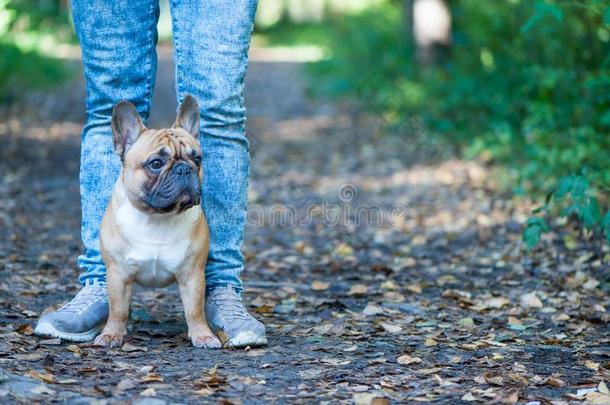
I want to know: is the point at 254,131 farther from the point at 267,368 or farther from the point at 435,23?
the point at 267,368

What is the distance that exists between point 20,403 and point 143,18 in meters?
1.67

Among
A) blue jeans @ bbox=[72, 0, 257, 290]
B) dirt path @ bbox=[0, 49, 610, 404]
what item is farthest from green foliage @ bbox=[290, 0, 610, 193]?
blue jeans @ bbox=[72, 0, 257, 290]

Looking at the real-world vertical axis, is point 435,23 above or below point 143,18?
above

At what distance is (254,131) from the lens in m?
12.3

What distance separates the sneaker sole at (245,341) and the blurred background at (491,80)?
1703 millimetres

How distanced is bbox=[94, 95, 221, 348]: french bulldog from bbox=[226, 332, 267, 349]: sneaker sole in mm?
59

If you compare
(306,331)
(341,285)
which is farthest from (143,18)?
(341,285)

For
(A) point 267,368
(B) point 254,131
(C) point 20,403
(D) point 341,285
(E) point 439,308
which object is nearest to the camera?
(C) point 20,403

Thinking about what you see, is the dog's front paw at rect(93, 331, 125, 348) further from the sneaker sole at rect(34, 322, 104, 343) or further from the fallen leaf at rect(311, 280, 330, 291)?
the fallen leaf at rect(311, 280, 330, 291)

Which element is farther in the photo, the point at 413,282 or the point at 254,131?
the point at 254,131

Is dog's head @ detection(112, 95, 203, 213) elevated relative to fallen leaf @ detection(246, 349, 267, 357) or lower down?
elevated

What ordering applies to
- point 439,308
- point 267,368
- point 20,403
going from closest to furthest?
point 20,403 → point 267,368 → point 439,308

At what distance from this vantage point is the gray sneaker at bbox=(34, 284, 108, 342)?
3.60m

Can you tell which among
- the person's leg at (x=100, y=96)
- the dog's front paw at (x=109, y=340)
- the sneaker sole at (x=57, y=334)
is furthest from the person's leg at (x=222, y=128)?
the sneaker sole at (x=57, y=334)
